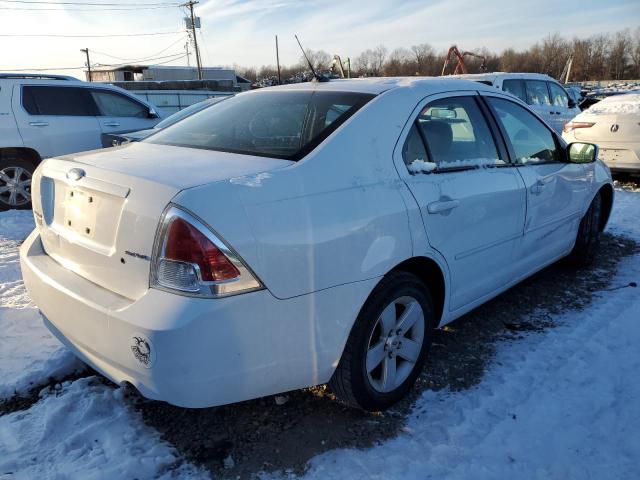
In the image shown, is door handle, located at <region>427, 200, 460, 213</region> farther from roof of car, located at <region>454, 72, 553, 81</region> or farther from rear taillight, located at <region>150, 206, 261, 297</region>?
roof of car, located at <region>454, 72, 553, 81</region>

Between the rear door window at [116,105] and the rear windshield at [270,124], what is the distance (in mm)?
5353

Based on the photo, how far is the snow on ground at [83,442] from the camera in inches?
86.0

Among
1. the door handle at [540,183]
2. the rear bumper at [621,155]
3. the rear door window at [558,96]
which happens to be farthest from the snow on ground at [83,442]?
the rear door window at [558,96]

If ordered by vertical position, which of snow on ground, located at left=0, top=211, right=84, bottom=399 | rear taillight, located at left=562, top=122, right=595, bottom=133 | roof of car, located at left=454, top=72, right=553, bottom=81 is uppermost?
roof of car, located at left=454, top=72, right=553, bottom=81

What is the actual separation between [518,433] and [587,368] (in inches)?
33.6

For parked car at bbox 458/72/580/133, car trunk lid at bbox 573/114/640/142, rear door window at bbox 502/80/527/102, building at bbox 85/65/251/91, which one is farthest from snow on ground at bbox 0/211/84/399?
building at bbox 85/65/251/91

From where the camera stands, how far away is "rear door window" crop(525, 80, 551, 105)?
10.0 m

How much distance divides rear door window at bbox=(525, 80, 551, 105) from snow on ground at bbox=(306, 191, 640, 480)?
7639mm

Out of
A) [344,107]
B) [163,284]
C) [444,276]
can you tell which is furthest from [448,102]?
[163,284]

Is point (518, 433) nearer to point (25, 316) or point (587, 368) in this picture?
point (587, 368)

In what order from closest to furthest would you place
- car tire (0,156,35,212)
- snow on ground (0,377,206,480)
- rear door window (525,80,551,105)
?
1. snow on ground (0,377,206,480)
2. car tire (0,156,35,212)
3. rear door window (525,80,551,105)

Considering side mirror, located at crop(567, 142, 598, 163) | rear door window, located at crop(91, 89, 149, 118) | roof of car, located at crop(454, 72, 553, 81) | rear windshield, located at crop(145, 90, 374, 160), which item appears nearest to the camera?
rear windshield, located at crop(145, 90, 374, 160)

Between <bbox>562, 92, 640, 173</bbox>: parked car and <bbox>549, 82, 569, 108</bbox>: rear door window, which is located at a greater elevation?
<bbox>549, 82, 569, 108</bbox>: rear door window

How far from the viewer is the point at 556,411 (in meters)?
2.65
